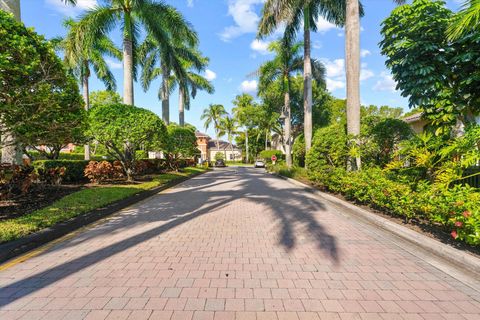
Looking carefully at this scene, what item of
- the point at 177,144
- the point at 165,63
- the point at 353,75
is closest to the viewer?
the point at 353,75

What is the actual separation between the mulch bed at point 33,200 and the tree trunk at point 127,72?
6.07 m

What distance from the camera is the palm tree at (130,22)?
44.3 ft

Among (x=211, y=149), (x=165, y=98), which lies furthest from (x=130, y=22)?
(x=211, y=149)

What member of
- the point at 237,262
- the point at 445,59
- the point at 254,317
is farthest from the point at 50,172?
the point at 445,59

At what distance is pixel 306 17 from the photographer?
16.5 metres

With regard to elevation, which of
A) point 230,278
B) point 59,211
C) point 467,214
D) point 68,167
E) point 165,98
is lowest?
point 230,278

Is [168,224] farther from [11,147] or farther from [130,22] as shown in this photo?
[130,22]

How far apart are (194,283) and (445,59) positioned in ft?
23.4

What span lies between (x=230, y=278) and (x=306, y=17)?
17637 millimetres

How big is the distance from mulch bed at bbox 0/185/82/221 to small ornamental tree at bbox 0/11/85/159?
1.69m

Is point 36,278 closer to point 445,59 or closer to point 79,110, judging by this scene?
point 79,110

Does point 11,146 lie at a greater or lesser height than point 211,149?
lesser

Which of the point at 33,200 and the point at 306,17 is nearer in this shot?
the point at 33,200

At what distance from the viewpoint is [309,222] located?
6.20 metres
